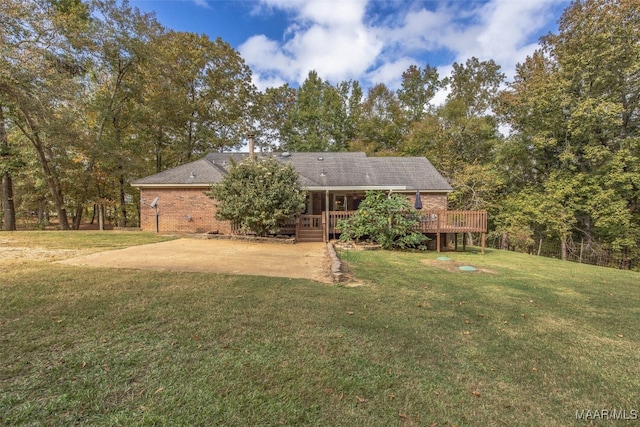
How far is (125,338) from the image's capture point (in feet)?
9.85

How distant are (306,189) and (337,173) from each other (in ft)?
12.0

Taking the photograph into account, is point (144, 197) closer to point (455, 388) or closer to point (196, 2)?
point (196, 2)

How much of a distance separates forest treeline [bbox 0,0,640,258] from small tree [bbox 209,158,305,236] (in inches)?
353

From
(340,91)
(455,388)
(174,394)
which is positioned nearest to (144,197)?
(174,394)

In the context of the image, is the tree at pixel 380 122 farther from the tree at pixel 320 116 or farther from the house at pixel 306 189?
the house at pixel 306 189

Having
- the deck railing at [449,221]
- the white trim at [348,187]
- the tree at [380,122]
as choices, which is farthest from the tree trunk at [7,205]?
the tree at [380,122]

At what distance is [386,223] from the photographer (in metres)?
10.7

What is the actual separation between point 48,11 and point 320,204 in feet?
53.7

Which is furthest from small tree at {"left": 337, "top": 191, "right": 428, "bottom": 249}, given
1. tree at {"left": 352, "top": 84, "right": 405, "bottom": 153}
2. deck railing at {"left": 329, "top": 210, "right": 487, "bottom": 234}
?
tree at {"left": 352, "top": 84, "right": 405, "bottom": 153}

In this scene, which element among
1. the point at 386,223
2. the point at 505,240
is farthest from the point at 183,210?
the point at 505,240

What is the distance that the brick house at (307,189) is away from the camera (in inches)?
543

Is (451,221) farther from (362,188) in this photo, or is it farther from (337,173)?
(337,173)

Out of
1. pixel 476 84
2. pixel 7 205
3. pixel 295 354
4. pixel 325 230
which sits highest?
pixel 476 84

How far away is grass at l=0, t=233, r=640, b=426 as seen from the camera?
84.7 inches
